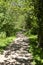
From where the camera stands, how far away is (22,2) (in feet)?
82.4

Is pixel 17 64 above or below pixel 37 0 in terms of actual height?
below

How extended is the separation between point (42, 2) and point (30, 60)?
8762mm

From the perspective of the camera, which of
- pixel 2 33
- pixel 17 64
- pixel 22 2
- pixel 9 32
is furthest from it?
pixel 9 32

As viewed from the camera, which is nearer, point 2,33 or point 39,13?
point 39,13

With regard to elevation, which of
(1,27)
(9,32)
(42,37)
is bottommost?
(9,32)

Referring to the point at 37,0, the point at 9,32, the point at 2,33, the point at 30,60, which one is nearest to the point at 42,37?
the point at 37,0

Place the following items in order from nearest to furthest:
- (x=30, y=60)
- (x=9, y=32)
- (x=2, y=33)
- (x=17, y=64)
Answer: (x=17, y=64)
(x=30, y=60)
(x=2, y=33)
(x=9, y=32)

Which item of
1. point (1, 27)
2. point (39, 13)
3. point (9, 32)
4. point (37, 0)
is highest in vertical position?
point (37, 0)

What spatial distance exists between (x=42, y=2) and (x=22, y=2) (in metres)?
2.85

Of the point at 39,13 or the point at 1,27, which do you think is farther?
the point at 1,27

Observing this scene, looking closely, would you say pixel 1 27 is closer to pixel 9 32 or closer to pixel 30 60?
pixel 9 32

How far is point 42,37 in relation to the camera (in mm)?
24984

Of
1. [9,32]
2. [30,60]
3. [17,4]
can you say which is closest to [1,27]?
[9,32]

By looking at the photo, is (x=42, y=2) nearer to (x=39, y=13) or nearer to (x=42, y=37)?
(x=39, y=13)
